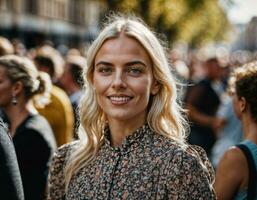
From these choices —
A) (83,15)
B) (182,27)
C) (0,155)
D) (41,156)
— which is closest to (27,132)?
(41,156)

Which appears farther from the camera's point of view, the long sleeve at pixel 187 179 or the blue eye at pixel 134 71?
the blue eye at pixel 134 71

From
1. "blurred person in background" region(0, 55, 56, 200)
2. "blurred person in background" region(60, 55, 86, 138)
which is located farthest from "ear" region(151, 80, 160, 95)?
"blurred person in background" region(60, 55, 86, 138)

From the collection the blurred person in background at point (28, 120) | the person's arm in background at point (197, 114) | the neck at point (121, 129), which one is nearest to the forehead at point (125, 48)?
the neck at point (121, 129)

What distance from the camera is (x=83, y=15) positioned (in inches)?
2569

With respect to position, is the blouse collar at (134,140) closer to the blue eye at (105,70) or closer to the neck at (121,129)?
the neck at (121,129)

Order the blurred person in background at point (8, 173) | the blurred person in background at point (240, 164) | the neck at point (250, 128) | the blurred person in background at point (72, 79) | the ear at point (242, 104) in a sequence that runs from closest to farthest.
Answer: the blurred person in background at point (8, 173) < the blurred person in background at point (240, 164) < the neck at point (250, 128) < the ear at point (242, 104) < the blurred person in background at point (72, 79)

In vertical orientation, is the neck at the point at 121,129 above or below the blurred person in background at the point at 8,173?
above

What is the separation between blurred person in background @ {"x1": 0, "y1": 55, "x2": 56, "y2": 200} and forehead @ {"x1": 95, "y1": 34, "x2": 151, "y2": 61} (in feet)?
6.43

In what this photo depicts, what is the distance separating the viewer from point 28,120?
17.3 feet

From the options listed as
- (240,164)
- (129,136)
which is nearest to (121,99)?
(129,136)

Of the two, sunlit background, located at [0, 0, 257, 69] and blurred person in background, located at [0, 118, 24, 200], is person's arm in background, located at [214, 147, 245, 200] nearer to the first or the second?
blurred person in background, located at [0, 118, 24, 200]

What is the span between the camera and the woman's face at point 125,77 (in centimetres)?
324

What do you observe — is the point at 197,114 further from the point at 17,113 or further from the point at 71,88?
the point at 17,113

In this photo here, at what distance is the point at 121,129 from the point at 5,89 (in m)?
2.23
